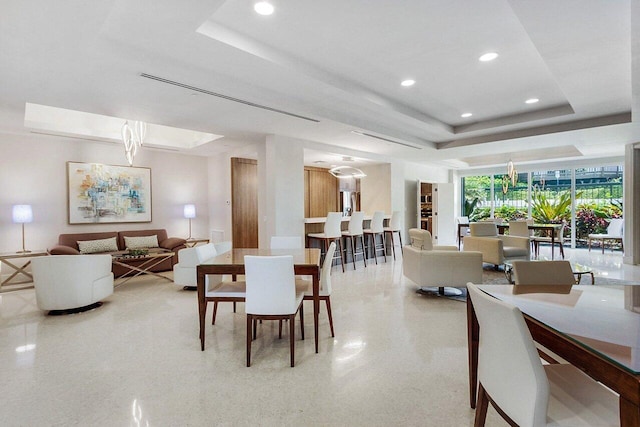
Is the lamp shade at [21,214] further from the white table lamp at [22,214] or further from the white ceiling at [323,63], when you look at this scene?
the white ceiling at [323,63]

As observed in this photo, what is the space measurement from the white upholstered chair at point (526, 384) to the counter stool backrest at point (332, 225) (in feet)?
14.4

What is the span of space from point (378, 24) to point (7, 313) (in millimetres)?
5177

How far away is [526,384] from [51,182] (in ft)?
24.0

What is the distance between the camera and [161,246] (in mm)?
6539

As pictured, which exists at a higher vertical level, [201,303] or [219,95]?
Result: [219,95]

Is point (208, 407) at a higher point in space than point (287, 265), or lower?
lower

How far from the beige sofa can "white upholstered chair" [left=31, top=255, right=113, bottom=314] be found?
1597 mm

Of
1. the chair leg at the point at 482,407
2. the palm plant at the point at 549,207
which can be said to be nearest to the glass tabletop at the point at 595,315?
the chair leg at the point at 482,407

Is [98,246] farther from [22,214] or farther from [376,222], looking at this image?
[376,222]

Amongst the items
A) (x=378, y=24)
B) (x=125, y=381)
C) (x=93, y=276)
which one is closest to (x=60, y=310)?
(x=93, y=276)

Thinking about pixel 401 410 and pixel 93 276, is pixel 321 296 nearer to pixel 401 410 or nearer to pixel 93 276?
pixel 401 410

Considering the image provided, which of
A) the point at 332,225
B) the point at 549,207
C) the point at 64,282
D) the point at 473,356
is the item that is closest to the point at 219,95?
the point at 64,282

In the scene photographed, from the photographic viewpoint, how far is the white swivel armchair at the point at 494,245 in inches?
224

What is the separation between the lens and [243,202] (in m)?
7.23
